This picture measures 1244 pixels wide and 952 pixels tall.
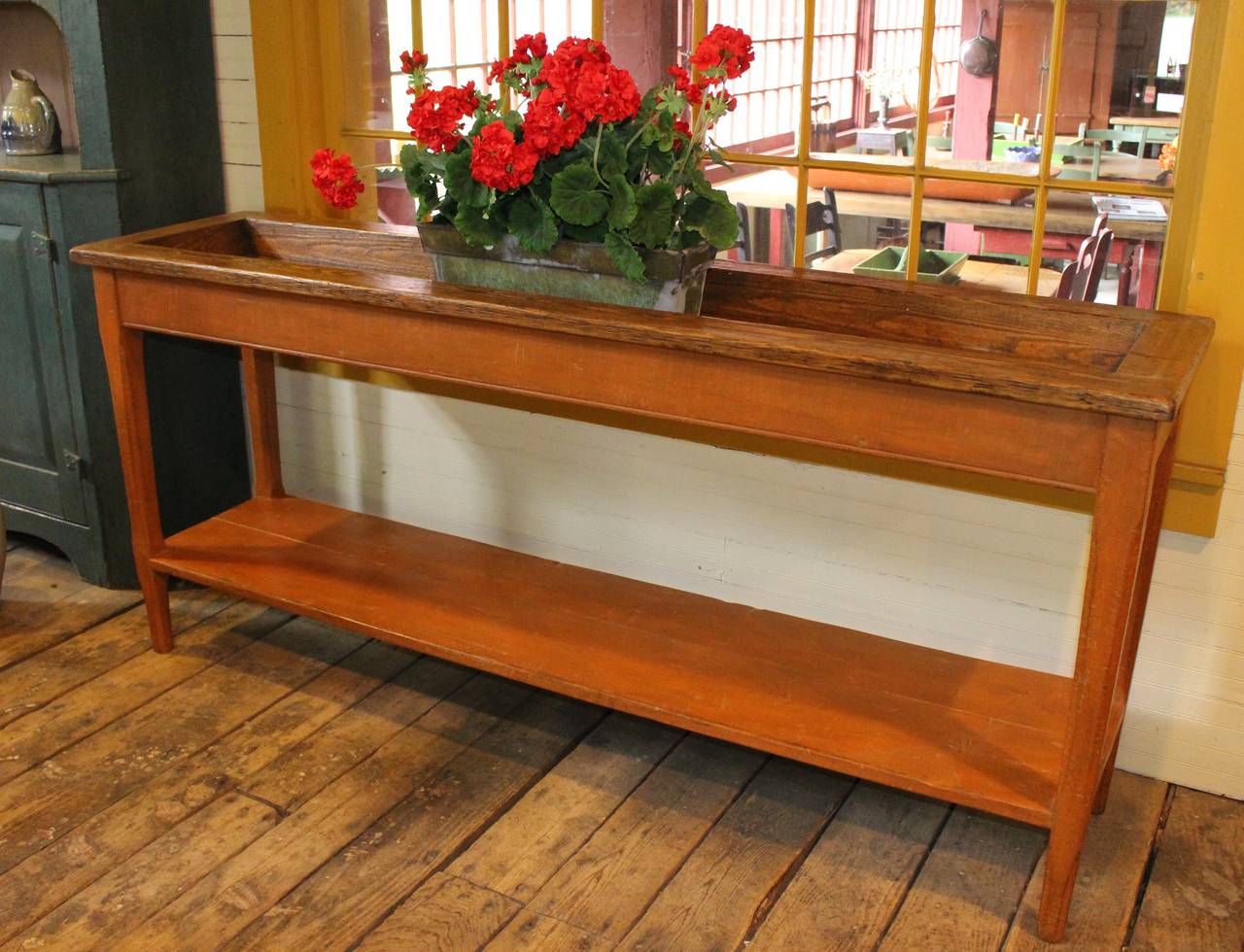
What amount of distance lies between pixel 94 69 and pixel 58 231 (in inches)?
16.1

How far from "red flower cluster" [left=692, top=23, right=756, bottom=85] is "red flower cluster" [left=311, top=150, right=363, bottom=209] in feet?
2.80

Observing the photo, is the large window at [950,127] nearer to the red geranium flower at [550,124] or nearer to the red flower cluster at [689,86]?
the red flower cluster at [689,86]

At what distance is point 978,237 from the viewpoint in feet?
9.16

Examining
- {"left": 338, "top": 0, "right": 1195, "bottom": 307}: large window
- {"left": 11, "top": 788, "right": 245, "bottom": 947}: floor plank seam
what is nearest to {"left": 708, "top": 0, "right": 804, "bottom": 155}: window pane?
{"left": 338, "top": 0, "right": 1195, "bottom": 307}: large window

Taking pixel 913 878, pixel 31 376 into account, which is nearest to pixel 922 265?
pixel 913 878

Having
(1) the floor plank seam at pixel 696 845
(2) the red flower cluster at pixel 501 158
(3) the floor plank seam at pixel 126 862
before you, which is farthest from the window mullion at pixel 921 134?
(3) the floor plank seam at pixel 126 862

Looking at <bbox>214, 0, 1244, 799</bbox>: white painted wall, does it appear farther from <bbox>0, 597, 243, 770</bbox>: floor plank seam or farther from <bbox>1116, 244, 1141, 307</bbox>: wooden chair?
<bbox>0, 597, 243, 770</bbox>: floor plank seam

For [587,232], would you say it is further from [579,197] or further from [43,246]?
[43,246]

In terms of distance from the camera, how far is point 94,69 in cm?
324

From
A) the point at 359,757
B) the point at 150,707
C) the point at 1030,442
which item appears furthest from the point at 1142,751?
the point at 150,707

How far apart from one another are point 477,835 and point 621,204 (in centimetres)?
127

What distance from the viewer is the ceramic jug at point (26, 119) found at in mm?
3604

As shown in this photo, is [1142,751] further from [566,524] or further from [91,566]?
[91,566]

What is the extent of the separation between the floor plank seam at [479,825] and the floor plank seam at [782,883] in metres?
0.42
